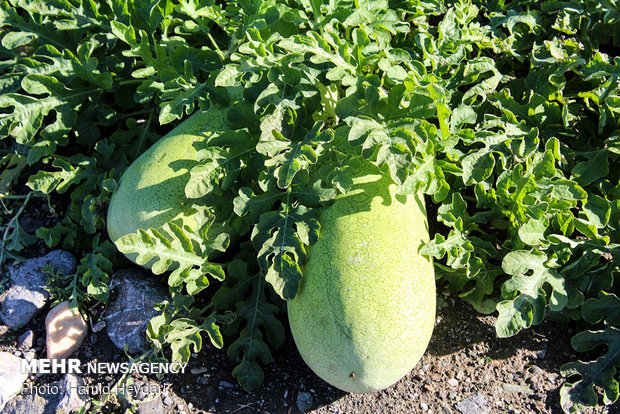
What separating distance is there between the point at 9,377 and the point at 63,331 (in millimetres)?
374

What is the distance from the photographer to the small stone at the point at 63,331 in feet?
12.2

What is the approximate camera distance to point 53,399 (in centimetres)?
355

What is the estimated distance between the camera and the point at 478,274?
3.60m

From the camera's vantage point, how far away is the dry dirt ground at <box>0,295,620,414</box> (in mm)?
3441

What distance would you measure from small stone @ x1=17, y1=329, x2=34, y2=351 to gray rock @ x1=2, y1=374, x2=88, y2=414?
0.29m

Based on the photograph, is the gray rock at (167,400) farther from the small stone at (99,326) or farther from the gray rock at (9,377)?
the gray rock at (9,377)

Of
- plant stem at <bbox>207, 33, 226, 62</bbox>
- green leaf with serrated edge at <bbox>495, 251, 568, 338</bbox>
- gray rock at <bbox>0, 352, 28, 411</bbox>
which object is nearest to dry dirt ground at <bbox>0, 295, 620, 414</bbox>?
gray rock at <bbox>0, 352, 28, 411</bbox>

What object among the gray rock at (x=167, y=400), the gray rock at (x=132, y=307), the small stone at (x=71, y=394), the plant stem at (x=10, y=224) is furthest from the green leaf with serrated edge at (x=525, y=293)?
the plant stem at (x=10, y=224)

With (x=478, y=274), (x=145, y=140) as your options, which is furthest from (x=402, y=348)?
(x=145, y=140)

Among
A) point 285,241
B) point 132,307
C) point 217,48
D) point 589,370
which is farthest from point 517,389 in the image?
point 217,48

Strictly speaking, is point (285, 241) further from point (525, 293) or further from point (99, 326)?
point (99, 326)

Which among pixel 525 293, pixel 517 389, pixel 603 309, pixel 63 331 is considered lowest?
pixel 517 389

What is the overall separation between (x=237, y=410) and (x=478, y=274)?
61.0 inches

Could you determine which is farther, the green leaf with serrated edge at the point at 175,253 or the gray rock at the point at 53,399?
the gray rock at the point at 53,399
